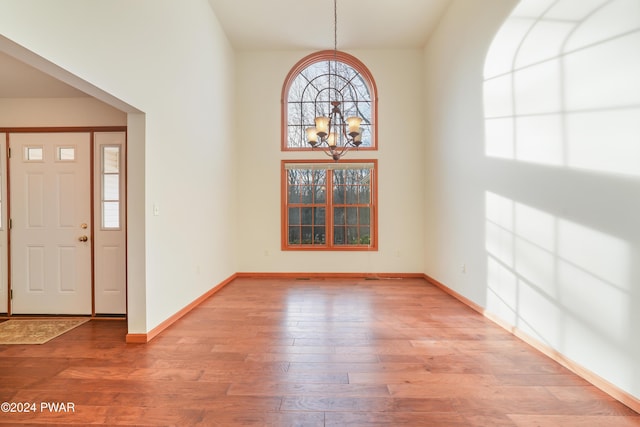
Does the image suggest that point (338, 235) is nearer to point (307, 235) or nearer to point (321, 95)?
point (307, 235)

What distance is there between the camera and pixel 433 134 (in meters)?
5.14

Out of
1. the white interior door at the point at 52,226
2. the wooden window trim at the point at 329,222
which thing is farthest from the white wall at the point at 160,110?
the wooden window trim at the point at 329,222

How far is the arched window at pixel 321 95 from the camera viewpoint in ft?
19.1

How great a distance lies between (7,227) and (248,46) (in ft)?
15.1

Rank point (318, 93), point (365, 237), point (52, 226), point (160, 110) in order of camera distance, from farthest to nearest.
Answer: point (318, 93), point (365, 237), point (52, 226), point (160, 110)

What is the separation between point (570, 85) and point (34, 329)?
5510mm

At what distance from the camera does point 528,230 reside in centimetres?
276

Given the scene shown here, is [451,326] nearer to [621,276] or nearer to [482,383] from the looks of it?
[482,383]

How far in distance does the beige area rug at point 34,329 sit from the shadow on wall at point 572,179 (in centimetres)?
464

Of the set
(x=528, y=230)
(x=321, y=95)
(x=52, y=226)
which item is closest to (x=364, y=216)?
(x=321, y=95)

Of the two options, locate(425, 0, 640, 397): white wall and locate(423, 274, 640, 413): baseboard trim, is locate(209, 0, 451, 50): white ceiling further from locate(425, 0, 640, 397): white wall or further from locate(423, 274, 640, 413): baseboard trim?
locate(423, 274, 640, 413): baseboard trim

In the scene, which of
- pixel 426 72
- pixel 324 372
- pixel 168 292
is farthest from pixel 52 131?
pixel 426 72

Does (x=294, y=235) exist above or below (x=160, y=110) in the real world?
below

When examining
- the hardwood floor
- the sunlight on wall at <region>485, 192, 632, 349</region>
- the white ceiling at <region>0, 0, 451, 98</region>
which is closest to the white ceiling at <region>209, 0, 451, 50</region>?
the white ceiling at <region>0, 0, 451, 98</region>
